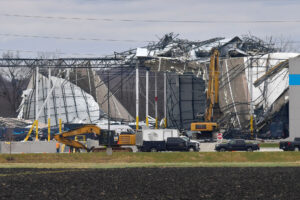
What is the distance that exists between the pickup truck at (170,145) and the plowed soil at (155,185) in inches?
1010

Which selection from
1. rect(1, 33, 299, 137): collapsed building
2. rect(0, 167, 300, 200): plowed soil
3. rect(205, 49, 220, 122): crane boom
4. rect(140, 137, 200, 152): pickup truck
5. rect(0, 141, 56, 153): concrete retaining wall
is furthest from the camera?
rect(1, 33, 299, 137): collapsed building

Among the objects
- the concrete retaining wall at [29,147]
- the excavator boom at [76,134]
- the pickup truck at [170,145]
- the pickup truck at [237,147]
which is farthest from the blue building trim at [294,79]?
the concrete retaining wall at [29,147]

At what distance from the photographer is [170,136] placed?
76.8m

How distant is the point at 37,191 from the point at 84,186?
3.12m

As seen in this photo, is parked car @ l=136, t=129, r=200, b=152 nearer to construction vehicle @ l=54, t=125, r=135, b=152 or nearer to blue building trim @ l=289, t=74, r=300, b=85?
construction vehicle @ l=54, t=125, r=135, b=152

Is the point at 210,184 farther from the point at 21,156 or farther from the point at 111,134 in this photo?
the point at 111,134

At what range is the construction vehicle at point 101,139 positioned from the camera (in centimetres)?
6906

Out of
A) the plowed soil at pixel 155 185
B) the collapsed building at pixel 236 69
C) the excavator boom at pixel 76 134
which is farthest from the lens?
the collapsed building at pixel 236 69

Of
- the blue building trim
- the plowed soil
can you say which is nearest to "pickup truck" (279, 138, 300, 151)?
the blue building trim

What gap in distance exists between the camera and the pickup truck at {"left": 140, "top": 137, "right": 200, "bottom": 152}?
6981 centimetres

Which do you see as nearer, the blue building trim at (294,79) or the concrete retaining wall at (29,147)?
the concrete retaining wall at (29,147)

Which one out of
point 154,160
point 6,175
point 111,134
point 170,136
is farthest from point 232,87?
point 6,175

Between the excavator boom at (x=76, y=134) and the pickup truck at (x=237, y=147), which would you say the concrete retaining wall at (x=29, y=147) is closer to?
the excavator boom at (x=76, y=134)

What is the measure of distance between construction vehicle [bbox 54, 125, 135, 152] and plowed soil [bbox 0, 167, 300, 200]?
993 inches
